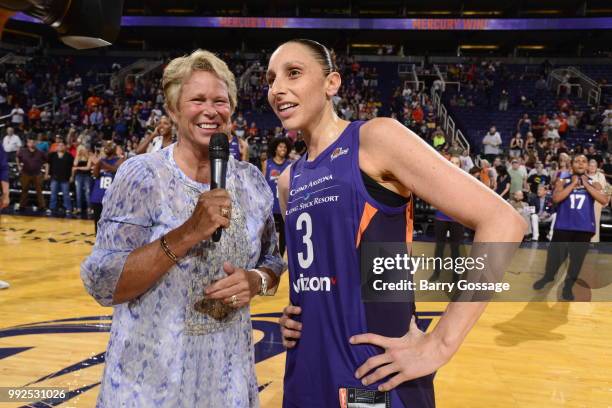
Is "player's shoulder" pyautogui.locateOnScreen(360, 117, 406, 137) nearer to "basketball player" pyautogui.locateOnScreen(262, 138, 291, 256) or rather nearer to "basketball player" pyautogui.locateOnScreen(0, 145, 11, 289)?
"basketball player" pyautogui.locateOnScreen(0, 145, 11, 289)

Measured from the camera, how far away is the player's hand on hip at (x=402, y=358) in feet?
5.02

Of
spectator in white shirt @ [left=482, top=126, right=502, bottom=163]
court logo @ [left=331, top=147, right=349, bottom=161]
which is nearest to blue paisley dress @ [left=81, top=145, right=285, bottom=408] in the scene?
court logo @ [left=331, top=147, right=349, bottom=161]

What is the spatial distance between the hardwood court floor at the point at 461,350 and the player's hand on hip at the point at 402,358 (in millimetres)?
2386

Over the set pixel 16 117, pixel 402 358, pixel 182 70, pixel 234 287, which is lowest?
pixel 402 358

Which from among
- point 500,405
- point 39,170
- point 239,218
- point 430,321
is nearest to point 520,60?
point 39,170

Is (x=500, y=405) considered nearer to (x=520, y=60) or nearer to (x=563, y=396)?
(x=563, y=396)

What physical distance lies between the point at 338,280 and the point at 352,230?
0.48 feet

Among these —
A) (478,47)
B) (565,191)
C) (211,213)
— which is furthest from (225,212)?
(478,47)

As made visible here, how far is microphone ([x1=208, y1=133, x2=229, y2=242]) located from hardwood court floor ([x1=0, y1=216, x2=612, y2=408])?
8.02 feet

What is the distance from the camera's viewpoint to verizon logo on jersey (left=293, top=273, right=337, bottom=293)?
1704 millimetres

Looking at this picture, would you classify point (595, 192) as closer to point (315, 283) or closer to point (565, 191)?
point (565, 191)

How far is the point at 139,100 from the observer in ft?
79.8

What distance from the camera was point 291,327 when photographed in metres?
1.77

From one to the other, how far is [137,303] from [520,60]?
29.3 meters
